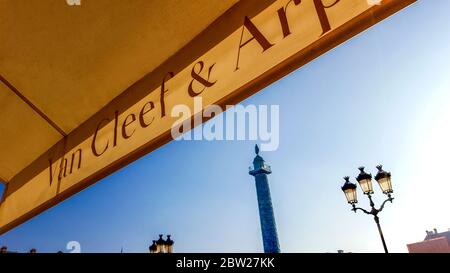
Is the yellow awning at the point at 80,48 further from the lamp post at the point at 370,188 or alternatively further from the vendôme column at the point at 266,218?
the vendôme column at the point at 266,218

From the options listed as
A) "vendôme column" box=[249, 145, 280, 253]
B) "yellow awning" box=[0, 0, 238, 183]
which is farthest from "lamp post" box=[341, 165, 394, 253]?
"vendôme column" box=[249, 145, 280, 253]

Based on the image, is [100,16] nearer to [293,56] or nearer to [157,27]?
[157,27]

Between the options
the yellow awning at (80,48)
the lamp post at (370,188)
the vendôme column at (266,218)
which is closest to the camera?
the yellow awning at (80,48)

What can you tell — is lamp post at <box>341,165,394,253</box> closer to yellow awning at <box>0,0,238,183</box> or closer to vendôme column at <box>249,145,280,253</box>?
yellow awning at <box>0,0,238,183</box>

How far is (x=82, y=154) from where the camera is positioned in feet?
6.03

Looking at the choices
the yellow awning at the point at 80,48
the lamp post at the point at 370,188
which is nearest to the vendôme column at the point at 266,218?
the lamp post at the point at 370,188

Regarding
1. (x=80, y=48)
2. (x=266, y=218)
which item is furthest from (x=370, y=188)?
(x=266, y=218)

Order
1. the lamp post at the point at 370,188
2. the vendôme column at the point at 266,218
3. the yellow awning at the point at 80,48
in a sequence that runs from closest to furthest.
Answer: the yellow awning at the point at 80,48
the lamp post at the point at 370,188
the vendôme column at the point at 266,218

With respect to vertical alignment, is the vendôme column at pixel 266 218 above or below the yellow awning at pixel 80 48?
above

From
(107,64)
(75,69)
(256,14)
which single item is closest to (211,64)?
(256,14)

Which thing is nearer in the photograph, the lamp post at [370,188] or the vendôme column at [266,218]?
the lamp post at [370,188]

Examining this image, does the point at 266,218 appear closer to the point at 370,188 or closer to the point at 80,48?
the point at 370,188

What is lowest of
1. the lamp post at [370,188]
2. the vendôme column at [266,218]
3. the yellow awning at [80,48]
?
the yellow awning at [80,48]
